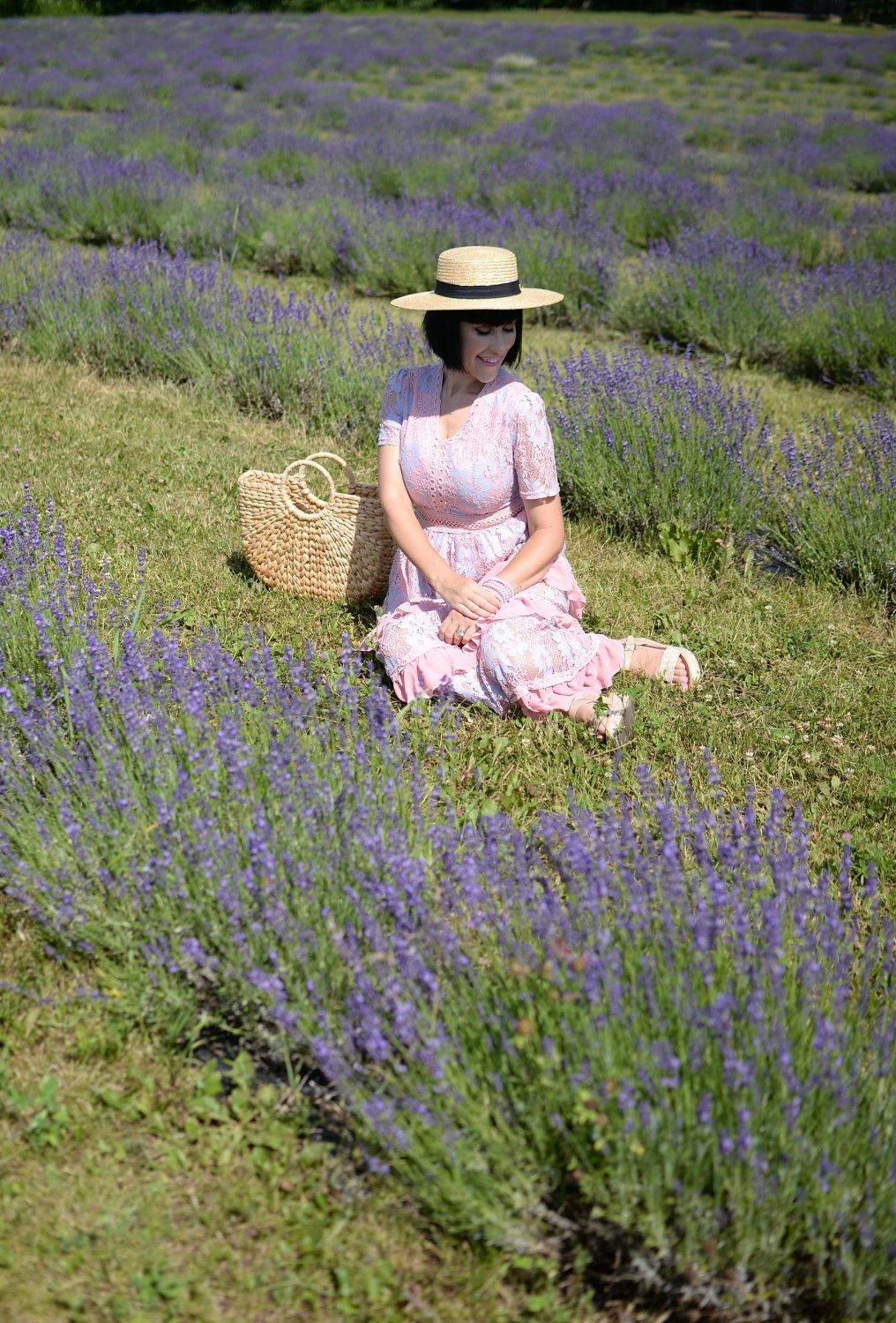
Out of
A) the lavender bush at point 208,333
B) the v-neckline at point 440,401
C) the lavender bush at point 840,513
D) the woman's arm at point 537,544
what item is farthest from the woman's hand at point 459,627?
the lavender bush at point 208,333

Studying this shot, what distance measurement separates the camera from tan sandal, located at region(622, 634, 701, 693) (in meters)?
3.11

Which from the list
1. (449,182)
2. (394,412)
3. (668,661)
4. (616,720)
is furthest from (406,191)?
(616,720)

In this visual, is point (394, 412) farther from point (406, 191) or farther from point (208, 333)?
point (406, 191)

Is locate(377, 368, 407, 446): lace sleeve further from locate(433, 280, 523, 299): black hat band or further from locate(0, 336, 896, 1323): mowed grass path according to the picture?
locate(0, 336, 896, 1323): mowed grass path

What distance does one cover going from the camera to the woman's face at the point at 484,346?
2.85 m

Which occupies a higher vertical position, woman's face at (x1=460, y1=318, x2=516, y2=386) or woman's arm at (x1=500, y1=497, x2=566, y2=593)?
woman's face at (x1=460, y1=318, x2=516, y2=386)

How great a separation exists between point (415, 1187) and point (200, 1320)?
34 centimetres

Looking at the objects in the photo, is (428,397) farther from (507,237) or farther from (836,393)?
(507,237)

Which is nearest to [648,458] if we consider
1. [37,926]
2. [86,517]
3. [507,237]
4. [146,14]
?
[86,517]

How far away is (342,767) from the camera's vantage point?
2215 mm

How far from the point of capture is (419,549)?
3.01 metres

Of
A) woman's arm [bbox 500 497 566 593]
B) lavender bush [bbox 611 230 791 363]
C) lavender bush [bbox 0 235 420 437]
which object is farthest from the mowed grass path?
lavender bush [bbox 611 230 791 363]

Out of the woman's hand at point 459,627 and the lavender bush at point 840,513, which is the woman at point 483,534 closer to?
the woman's hand at point 459,627

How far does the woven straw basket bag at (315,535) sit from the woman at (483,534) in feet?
0.87
